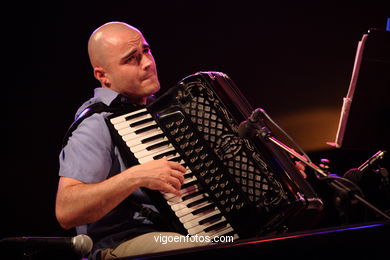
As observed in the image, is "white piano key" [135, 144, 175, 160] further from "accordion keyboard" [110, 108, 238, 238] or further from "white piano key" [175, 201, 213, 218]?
"white piano key" [175, 201, 213, 218]

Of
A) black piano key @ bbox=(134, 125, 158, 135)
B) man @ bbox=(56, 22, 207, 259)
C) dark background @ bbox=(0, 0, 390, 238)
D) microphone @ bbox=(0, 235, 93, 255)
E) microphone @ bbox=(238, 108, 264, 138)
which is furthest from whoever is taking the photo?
dark background @ bbox=(0, 0, 390, 238)

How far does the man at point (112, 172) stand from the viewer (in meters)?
1.74

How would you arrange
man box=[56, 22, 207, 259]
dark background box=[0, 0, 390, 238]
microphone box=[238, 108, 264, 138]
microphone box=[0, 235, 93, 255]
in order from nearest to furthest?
microphone box=[0, 235, 93, 255]
microphone box=[238, 108, 264, 138]
man box=[56, 22, 207, 259]
dark background box=[0, 0, 390, 238]

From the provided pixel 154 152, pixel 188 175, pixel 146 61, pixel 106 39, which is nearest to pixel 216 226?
pixel 188 175

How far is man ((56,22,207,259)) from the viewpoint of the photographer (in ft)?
5.70

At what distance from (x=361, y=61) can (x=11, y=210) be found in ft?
7.80

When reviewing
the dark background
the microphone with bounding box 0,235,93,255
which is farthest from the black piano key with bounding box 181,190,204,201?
the dark background

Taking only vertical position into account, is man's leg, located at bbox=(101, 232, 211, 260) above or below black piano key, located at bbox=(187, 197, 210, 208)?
below

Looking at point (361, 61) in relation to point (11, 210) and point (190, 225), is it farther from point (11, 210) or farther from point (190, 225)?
point (11, 210)

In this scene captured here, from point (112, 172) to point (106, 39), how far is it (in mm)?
719

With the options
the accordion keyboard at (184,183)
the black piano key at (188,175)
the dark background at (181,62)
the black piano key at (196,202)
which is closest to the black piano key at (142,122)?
the accordion keyboard at (184,183)

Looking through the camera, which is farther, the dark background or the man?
the dark background

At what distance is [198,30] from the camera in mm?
3232

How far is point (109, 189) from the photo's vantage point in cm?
174
